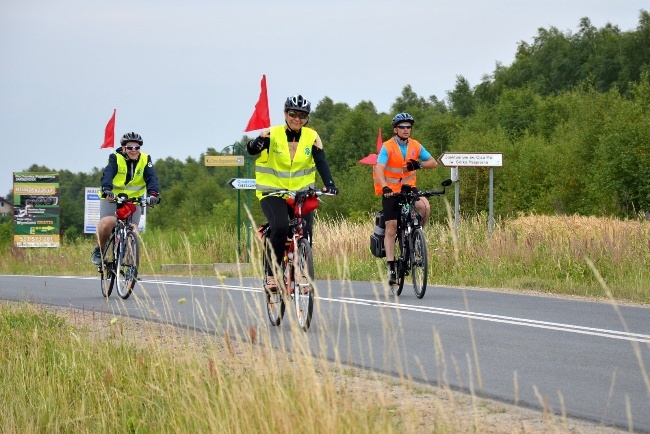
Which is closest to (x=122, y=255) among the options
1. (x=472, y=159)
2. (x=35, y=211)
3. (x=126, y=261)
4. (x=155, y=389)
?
(x=126, y=261)

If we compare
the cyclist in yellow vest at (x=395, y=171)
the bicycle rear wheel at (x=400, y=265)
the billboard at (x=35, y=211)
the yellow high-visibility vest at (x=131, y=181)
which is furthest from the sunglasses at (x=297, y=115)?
the billboard at (x=35, y=211)

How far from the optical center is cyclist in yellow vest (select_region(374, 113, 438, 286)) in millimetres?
14016

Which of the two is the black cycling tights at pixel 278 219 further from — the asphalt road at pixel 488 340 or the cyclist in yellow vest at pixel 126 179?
the cyclist in yellow vest at pixel 126 179

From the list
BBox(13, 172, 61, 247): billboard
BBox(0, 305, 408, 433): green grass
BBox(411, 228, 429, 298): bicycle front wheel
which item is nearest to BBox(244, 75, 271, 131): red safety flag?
BBox(411, 228, 429, 298): bicycle front wheel

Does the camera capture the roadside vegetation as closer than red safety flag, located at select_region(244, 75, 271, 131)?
Yes

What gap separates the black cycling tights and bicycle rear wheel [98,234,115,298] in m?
5.00

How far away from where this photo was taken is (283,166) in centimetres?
1066

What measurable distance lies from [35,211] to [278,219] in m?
45.8

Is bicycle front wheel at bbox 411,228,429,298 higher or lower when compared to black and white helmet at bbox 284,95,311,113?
lower

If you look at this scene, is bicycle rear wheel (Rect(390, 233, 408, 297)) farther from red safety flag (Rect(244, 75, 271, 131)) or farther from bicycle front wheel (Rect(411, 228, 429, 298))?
red safety flag (Rect(244, 75, 271, 131))

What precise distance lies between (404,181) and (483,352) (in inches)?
209

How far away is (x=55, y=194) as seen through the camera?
54.8m

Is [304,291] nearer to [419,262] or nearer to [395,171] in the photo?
[419,262]

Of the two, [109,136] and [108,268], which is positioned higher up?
[109,136]
